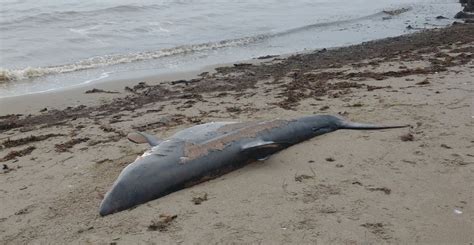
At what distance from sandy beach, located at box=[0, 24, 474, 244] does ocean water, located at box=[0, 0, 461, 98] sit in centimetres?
270

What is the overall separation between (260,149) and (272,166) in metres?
0.23

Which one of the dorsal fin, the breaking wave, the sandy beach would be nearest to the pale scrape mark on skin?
A: the sandy beach

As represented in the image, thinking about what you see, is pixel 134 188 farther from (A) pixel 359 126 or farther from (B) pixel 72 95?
(B) pixel 72 95

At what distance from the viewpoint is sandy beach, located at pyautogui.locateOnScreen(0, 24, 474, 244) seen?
163 inches

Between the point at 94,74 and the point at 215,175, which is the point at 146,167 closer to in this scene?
the point at 215,175

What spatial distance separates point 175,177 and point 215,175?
18.6 inches

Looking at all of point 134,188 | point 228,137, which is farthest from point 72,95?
point 134,188

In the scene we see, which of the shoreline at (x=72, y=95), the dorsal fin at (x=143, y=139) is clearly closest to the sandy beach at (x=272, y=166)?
the shoreline at (x=72, y=95)

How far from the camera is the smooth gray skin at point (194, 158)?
15.2 ft

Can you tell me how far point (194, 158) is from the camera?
16.5 feet

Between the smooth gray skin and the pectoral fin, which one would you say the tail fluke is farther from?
the pectoral fin

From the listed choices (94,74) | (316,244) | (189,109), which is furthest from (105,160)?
(94,74)

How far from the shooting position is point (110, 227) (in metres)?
4.30

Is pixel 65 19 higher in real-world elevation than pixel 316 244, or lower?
higher
